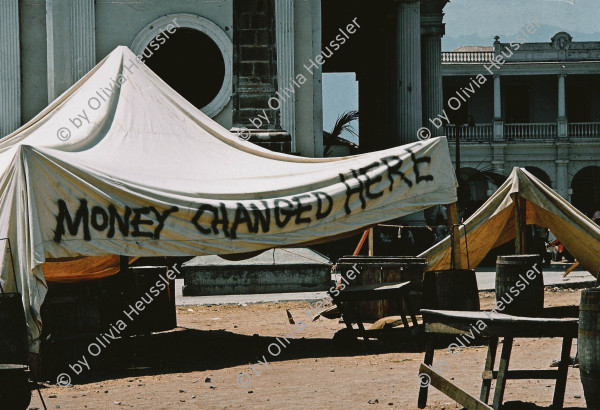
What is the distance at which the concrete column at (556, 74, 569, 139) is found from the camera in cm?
4288

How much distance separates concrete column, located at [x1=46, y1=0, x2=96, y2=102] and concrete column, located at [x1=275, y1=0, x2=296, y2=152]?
4.92m

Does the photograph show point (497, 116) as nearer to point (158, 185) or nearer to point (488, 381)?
point (158, 185)

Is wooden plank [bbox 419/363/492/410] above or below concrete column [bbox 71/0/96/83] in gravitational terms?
below

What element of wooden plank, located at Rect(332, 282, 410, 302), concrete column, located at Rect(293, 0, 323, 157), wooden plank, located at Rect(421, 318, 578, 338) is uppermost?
concrete column, located at Rect(293, 0, 323, 157)

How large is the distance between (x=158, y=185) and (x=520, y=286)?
161 inches

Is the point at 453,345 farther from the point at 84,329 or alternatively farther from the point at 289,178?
the point at 84,329

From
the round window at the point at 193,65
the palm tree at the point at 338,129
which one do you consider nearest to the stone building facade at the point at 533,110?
the palm tree at the point at 338,129

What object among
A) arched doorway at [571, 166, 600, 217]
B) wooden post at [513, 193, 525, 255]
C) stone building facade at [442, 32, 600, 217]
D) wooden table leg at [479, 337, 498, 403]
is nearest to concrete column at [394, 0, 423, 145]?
wooden post at [513, 193, 525, 255]

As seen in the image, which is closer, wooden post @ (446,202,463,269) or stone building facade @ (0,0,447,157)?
wooden post @ (446,202,463,269)

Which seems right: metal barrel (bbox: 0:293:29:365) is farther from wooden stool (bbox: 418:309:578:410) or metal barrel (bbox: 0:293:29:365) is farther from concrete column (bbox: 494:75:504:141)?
concrete column (bbox: 494:75:504:141)

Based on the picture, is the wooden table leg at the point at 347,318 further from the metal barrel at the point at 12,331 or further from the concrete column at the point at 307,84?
the concrete column at the point at 307,84

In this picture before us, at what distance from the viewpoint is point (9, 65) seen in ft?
75.5

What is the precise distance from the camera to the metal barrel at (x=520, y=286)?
6.31 metres

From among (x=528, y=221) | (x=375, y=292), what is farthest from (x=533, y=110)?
(x=375, y=292)
